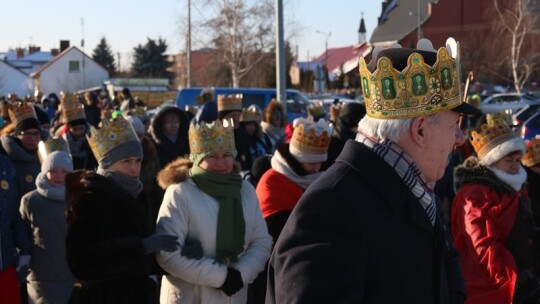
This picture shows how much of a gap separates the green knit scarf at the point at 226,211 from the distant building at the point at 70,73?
79562 mm

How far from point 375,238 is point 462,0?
5524 centimetres

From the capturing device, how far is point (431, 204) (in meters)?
2.84

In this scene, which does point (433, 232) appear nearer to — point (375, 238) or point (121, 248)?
point (375, 238)

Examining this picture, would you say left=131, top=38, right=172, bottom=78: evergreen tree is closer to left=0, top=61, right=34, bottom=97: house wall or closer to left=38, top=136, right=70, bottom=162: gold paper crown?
left=0, top=61, right=34, bottom=97: house wall

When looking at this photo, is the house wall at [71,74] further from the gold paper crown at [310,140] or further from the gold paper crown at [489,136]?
the gold paper crown at [489,136]

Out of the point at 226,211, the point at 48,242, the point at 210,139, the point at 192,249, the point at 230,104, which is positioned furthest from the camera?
the point at 230,104

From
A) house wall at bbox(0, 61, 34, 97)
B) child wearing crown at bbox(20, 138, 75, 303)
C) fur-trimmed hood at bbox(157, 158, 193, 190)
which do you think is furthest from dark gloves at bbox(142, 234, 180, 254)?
house wall at bbox(0, 61, 34, 97)

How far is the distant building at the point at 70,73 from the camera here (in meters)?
83.6

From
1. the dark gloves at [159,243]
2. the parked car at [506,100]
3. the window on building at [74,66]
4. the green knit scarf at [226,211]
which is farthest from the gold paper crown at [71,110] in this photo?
the window on building at [74,66]

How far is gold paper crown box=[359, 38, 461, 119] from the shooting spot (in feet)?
9.01

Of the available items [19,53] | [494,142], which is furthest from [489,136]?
[19,53]

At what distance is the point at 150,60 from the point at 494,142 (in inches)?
3170

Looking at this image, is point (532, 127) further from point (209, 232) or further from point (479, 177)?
point (209, 232)

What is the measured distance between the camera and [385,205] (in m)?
2.65
